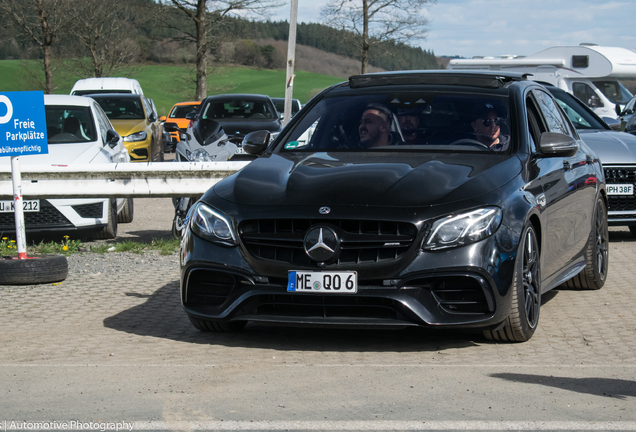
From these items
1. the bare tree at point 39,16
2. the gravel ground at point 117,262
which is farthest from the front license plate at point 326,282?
the bare tree at point 39,16

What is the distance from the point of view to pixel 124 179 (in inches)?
385

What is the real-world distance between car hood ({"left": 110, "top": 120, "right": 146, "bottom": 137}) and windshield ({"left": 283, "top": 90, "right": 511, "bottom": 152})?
42.6ft

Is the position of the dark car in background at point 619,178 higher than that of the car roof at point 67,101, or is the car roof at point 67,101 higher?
the car roof at point 67,101

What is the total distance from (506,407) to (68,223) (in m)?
7.03

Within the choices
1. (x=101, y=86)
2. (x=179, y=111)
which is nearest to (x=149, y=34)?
(x=179, y=111)

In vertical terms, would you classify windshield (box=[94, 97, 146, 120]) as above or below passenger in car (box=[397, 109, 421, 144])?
below

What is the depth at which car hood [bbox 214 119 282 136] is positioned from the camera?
16.2 m

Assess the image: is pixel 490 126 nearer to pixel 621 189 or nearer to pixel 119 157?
pixel 621 189

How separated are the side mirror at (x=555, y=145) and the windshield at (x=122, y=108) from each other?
51.3 feet

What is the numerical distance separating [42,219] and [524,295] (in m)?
6.28

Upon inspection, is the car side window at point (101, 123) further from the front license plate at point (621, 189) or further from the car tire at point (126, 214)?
the front license plate at point (621, 189)

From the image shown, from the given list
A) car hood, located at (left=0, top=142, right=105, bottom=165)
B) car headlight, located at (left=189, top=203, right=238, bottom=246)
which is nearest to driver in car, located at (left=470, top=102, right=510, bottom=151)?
car headlight, located at (left=189, top=203, right=238, bottom=246)

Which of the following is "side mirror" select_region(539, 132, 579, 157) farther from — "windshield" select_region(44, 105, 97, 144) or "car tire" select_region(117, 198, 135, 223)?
"car tire" select_region(117, 198, 135, 223)

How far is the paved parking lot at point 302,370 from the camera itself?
408 centimetres
